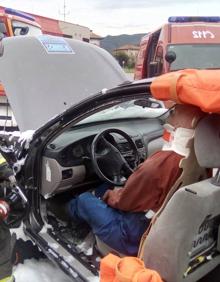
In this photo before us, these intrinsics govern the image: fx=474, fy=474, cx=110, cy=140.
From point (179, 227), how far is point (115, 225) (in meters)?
0.82

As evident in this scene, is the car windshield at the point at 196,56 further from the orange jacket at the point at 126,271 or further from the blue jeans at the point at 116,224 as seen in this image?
the orange jacket at the point at 126,271

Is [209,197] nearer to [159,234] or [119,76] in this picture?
[159,234]

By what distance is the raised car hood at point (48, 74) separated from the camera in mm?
3842

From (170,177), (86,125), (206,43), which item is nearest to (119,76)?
(86,125)

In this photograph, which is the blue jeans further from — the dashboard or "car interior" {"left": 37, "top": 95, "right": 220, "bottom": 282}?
the dashboard

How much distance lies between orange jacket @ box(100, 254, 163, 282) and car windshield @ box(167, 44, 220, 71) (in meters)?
6.99

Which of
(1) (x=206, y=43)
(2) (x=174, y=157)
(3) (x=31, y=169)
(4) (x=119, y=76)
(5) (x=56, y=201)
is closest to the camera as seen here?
(2) (x=174, y=157)

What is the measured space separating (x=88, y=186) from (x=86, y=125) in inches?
19.3

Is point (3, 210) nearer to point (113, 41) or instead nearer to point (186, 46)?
point (186, 46)

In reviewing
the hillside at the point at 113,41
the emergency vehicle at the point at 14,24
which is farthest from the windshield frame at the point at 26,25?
the hillside at the point at 113,41

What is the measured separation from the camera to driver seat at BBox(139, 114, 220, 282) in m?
2.11

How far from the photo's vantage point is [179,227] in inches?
83.5

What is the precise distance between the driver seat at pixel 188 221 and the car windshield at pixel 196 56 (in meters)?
6.82

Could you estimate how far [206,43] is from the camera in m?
9.45
